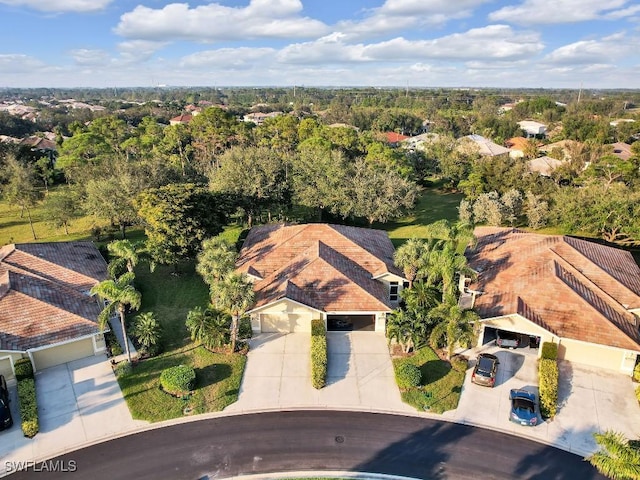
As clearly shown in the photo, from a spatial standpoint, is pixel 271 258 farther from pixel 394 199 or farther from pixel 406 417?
pixel 394 199

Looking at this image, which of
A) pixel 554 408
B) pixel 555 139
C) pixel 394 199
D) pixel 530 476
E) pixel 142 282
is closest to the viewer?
pixel 530 476

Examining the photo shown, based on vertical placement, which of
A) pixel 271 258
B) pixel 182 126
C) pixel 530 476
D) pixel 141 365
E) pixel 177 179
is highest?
pixel 182 126

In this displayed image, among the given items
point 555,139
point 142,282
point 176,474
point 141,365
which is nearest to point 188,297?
point 142,282

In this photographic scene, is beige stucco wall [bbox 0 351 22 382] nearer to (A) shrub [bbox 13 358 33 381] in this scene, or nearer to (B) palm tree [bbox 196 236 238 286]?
(A) shrub [bbox 13 358 33 381]

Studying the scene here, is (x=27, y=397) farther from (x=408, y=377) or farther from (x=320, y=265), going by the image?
(x=408, y=377)

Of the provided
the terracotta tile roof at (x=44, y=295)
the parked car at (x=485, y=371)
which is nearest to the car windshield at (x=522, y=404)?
the parked car at (x=485, y=371)

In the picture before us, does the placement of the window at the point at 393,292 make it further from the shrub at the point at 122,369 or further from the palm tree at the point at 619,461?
the palm tree at the point at 619,461
